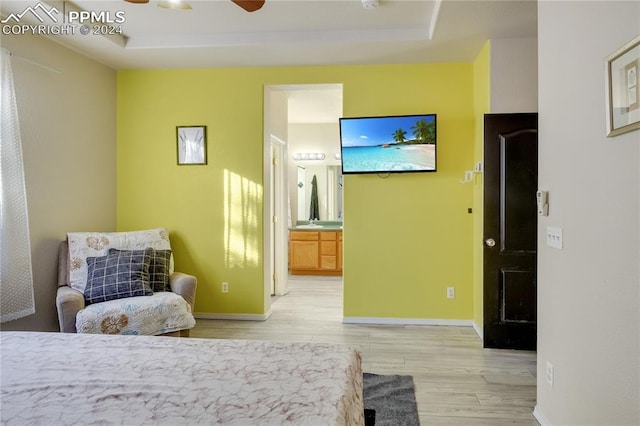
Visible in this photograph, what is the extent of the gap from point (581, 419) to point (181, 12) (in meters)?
3.64

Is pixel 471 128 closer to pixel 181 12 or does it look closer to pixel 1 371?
pixel 181 12

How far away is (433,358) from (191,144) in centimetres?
309

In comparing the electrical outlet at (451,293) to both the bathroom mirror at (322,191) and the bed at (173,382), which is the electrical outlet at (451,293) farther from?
the bathroom mirror at (322,191)

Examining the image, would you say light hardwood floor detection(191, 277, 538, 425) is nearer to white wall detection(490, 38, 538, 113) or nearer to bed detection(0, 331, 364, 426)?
bed detection(0, 331, 364, 426)

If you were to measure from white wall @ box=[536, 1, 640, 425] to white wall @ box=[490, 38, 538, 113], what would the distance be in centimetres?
127

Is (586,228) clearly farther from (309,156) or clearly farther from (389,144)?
(309,156)

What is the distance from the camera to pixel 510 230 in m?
3.26

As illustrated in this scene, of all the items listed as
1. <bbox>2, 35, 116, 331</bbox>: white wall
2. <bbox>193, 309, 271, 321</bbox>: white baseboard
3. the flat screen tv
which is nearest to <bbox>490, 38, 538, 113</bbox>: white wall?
the flat screen tv

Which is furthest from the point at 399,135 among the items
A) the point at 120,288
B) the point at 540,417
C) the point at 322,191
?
the point at 322,191

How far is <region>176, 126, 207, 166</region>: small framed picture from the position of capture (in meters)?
4.11

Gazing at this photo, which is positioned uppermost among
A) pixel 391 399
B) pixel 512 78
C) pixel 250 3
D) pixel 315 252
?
pixel 512 78

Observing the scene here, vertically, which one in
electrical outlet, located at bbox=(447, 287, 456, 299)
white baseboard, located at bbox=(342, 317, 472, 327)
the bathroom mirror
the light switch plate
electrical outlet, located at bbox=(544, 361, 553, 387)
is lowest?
white baseboard, located at bbox=(342, 317, 472, 327)

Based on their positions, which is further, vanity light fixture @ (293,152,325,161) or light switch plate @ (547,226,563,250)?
vanity light fixture @ (293,152,325,161)

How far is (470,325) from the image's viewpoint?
12.7 ft
